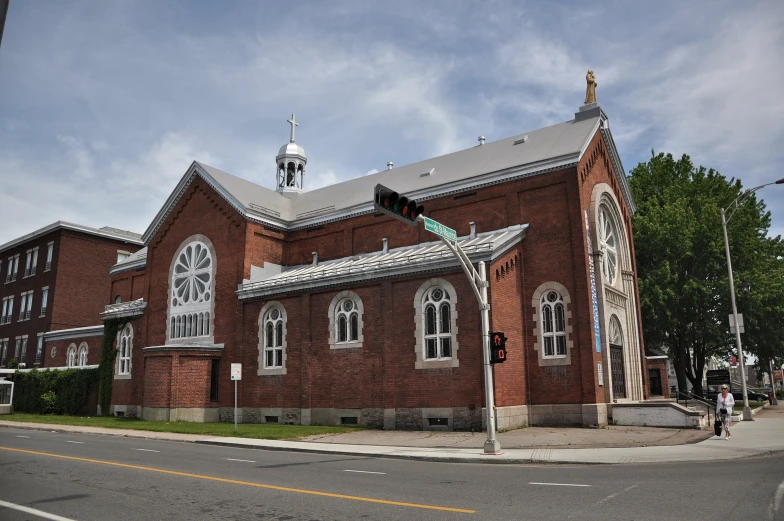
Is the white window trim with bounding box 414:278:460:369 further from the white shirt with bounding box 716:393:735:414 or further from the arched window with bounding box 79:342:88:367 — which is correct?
the arched window with bounding box 79:342:88:367

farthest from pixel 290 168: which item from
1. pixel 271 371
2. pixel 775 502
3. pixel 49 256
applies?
pixel 775 502

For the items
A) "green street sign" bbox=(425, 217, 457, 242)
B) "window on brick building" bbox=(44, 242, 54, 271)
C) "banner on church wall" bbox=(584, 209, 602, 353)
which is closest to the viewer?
"green street sign" bbox=(425, 217, 457, 242)

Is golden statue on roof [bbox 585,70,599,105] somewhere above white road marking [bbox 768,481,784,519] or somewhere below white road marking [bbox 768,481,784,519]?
above

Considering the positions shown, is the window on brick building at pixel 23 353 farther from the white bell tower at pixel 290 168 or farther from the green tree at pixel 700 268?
the green tree at pixel 700 268

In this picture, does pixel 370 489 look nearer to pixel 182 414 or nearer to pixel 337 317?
pixel 337 317

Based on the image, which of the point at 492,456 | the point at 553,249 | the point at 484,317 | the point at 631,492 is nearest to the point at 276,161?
the point at 553,249

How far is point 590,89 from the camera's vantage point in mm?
30188

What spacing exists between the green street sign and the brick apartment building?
4034 centimetres

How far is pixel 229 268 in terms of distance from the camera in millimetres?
32219

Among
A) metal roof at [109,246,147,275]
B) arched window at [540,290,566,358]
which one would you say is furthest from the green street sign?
metal roof at [109,246,147,275]

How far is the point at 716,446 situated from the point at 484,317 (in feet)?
23.7

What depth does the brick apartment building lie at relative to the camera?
4959 cm

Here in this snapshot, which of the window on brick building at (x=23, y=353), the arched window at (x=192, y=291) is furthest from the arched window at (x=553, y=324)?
the window on brick building at (x=23, y=353)

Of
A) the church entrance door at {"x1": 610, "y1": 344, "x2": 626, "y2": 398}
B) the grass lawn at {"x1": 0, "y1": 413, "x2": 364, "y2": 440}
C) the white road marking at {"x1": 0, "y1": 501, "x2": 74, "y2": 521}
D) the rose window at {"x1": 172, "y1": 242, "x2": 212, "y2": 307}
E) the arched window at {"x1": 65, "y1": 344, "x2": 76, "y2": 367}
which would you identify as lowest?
the white road marking at {"x1": 0, "y1": 501, "x2": 74, "y2": 521}
